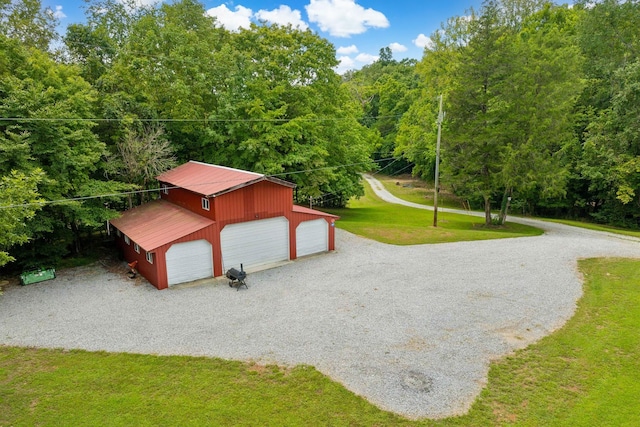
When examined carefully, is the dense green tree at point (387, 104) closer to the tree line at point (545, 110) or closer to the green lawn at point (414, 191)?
the green lawn at point (414, 191)

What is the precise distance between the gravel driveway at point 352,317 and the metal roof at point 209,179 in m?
3.90

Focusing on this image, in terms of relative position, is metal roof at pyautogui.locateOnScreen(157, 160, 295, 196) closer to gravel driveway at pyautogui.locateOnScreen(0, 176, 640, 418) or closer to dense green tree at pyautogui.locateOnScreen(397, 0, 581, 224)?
gravel driveway at pyautogui.locateOnScreen(0, 176, 640, 418)

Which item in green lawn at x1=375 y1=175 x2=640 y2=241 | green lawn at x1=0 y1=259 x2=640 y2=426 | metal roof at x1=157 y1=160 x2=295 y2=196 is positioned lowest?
green lawn at x1=0 y1=259 x2=640 y2=426

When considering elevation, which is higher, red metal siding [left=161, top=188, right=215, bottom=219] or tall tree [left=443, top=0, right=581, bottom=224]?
tall tree [left=443, top=0, right=581, bottom=224]

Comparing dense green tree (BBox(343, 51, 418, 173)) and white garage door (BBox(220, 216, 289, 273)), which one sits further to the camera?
dense green tree (BBox(343, 51, 418, 173))

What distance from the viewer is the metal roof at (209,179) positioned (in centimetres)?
1580

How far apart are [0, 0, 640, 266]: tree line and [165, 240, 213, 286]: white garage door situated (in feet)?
12.3

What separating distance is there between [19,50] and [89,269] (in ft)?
32.2

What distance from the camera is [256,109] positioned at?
22344mm

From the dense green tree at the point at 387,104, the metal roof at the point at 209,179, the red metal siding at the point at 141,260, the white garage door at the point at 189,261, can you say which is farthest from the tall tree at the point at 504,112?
the dense green tree at the point at 387,104

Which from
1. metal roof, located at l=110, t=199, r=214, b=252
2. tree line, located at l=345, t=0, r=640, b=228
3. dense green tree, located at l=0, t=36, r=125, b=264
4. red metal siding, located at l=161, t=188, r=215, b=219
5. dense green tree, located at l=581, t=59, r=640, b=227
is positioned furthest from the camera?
dense green tree, located at l=581, t=59, r=640, b=227

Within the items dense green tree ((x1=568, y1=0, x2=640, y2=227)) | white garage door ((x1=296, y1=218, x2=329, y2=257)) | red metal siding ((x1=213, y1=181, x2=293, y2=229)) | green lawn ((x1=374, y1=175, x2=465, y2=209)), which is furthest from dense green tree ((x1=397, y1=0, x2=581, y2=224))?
red metal siding ((x1=213, y1=181, x2=293, y2=229))

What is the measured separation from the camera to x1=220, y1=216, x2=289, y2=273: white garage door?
16.2 metres

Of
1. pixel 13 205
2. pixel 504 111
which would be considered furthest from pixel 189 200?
pixel 504 111
